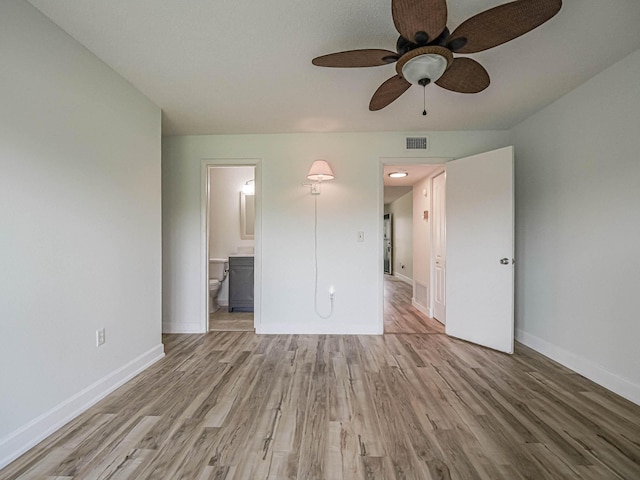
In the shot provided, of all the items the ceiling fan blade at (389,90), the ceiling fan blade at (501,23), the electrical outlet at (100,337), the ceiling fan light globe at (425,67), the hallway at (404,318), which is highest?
the ceiling fan blade at (389,90)

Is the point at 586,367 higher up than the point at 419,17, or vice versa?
the point at 419,17

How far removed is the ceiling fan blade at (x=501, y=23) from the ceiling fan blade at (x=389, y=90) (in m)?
0.35

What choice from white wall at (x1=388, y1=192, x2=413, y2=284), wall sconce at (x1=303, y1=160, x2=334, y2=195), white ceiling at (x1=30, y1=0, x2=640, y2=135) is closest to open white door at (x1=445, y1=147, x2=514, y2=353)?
white ceiling at (x1=30, y1=0, x2=640, y2=135)

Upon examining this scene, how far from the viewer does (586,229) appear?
2.34 metres

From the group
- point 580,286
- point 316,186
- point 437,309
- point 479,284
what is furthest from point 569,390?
point 316,186

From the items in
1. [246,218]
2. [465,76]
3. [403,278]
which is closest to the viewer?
[465,76]

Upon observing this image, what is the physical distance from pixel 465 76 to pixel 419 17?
0.61 metres

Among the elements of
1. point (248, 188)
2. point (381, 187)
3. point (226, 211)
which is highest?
point (248, 188)

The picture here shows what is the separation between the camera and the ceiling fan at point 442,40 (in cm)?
118

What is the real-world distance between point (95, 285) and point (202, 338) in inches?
59.4

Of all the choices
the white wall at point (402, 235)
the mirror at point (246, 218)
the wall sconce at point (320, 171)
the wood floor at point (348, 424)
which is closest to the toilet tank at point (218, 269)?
the mirror at point (246, 218)

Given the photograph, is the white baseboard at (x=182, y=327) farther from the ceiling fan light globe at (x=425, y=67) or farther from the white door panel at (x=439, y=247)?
the ceiling fan light globe at (x=425, y=67)

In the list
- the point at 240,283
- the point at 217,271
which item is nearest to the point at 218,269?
the point at 217,271

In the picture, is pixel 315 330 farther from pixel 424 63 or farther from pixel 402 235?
pixel 402 235
